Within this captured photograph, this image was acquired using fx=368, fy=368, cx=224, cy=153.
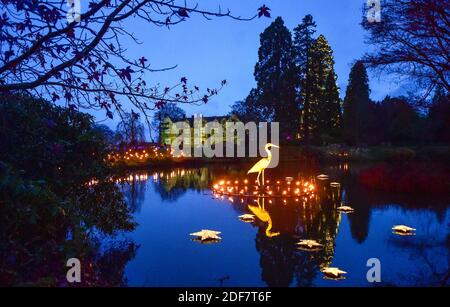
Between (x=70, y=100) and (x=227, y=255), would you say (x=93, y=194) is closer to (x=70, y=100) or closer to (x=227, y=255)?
(x=227, y=255)

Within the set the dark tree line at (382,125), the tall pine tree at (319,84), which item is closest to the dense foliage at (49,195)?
the tall pine tree at (319,84)

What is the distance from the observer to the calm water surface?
5691mm

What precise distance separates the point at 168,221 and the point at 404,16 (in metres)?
6.96

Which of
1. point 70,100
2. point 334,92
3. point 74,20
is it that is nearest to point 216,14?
point 74,20

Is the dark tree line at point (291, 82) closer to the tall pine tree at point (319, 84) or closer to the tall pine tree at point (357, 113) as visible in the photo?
the tall pine tree at point (319, 84)

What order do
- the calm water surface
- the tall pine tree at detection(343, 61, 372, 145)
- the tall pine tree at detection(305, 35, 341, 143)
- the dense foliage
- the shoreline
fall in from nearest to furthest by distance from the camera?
the dense foliage → the calm water surface → the shoreline → the tall pine tree at detection(305, 35, 341, 143) → the tall pine tree at detection(343, 61, 372, 145)

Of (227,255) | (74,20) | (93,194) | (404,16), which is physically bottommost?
(227,255)

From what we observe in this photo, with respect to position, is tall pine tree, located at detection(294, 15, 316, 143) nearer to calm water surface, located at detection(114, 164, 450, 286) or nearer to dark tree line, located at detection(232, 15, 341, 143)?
dark tree line, located at detection(232, 15, 341, 143)

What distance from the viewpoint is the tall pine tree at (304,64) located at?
31297 millimetres

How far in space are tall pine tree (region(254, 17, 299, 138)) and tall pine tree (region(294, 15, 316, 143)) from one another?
2.48 ft

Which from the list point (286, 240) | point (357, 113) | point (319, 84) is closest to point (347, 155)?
point (357, 113)

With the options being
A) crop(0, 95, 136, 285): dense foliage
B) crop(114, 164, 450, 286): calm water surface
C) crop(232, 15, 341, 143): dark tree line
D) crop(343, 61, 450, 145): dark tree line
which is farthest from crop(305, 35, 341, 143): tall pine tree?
crop(0, 95, 136, 285): dense foliage

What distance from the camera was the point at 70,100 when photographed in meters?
3.42

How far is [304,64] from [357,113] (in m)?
6.56
